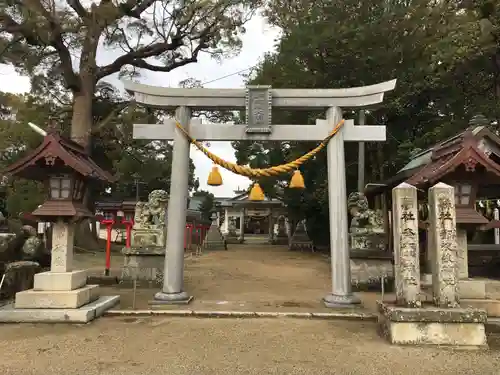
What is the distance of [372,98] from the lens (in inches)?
335

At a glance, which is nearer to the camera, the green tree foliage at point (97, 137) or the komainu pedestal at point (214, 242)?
the green tree foliage at point (97, 137)

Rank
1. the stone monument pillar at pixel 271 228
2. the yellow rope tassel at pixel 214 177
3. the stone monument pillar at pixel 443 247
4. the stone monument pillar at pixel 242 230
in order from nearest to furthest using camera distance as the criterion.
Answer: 1. the stone monument pillar at pixel 443 247
2. the yellow rope tassel at pixel 214 177
3. the stone monument pillar at pixel 271 228
4. the stone monument pillar at pixel 242 230

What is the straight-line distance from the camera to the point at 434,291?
6.02 metres

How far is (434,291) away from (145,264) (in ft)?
24.7

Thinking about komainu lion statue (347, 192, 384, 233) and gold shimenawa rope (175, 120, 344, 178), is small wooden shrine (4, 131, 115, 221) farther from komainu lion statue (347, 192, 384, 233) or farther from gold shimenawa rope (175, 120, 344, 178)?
komainu lion statue (347, 192, 384, 233)

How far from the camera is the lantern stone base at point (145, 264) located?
10.9 m

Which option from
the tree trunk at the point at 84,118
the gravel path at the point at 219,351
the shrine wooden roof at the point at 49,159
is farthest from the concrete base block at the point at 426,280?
the tree trunk at the point at 84,118

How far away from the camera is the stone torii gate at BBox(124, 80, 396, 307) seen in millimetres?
8320

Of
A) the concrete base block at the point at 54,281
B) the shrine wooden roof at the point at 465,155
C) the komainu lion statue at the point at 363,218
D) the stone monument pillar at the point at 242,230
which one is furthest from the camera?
the stone monument pillar at the point at 242,230

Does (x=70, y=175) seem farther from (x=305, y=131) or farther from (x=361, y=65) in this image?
(x=361, y=65)

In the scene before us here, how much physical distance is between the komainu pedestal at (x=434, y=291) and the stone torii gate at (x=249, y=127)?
2.16m

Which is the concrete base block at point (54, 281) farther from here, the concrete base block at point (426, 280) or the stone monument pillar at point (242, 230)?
the stone monument pillar at point (242, 230)

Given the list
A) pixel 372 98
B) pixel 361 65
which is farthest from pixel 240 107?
pixel 361 65

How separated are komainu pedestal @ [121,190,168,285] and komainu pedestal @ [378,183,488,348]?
256 inches
